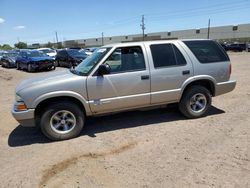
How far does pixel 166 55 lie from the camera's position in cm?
521

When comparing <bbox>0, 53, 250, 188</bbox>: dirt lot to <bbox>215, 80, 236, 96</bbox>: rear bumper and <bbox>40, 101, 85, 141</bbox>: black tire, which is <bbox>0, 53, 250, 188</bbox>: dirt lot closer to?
<bbox>40, 101, 85, 141</bbox>: black tire

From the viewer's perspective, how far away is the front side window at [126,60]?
15.9ft

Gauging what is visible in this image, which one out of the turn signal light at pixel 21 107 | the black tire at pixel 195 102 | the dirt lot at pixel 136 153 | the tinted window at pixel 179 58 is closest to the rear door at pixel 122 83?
the dirt lot at pixel 136 153

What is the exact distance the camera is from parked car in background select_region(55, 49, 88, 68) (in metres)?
18.4

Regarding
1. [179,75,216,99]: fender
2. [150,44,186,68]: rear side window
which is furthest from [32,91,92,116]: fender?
[179,75,216,99]: fender

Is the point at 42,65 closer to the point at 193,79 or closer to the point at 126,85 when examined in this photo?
the point at 126,85

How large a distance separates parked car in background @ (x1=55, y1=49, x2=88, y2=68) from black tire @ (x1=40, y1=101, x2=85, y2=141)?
1374cm

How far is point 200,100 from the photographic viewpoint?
18.5 ft

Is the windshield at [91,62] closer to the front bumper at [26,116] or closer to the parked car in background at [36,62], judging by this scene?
the front bumper at [26,116]

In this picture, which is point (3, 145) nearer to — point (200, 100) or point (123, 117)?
point (123, 117)

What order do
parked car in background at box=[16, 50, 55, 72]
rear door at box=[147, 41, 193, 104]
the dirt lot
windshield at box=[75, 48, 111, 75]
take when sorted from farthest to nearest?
parked car in background at box=[16, 50, 55, 72] < rear door at box=[147, 41, 193, 104] < windshield at box=[75, 48, 111, 75] < the dirt lot

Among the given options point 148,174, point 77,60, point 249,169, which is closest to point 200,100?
point 249,169

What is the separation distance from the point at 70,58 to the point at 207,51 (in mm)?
14733

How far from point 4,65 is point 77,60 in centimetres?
999
